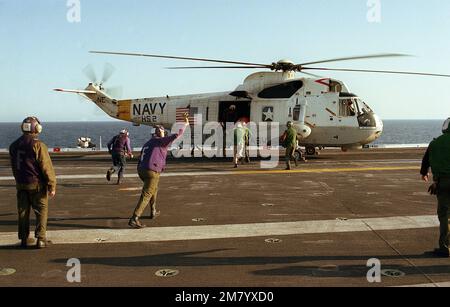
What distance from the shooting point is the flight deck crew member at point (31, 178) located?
585cm

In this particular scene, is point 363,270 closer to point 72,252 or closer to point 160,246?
point 160,246

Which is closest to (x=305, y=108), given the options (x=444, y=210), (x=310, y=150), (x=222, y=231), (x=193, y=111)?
(x=310, y=150)

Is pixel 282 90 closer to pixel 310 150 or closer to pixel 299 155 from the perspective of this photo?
pixel 299 155

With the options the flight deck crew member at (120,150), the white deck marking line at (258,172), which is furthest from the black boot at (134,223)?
the white deck marking line at (258,172)

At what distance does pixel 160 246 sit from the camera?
602cm

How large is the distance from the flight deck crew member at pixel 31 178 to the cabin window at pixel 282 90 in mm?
13676

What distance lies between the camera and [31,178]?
586 cm

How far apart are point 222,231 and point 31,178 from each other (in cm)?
317

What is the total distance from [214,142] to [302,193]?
987cm

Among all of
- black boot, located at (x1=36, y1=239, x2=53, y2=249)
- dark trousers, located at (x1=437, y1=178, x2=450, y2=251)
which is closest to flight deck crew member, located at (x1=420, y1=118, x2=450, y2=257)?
dark trousers, located at (x1=437, y1=178, x2=450, y2=251)

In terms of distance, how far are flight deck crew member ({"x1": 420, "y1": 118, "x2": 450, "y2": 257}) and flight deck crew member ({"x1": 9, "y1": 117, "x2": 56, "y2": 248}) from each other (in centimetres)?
562

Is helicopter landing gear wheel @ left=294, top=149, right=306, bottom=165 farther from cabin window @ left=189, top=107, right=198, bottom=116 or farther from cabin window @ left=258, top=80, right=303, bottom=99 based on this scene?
cabin window @ left=189, top=107, right=198, bottom=116
